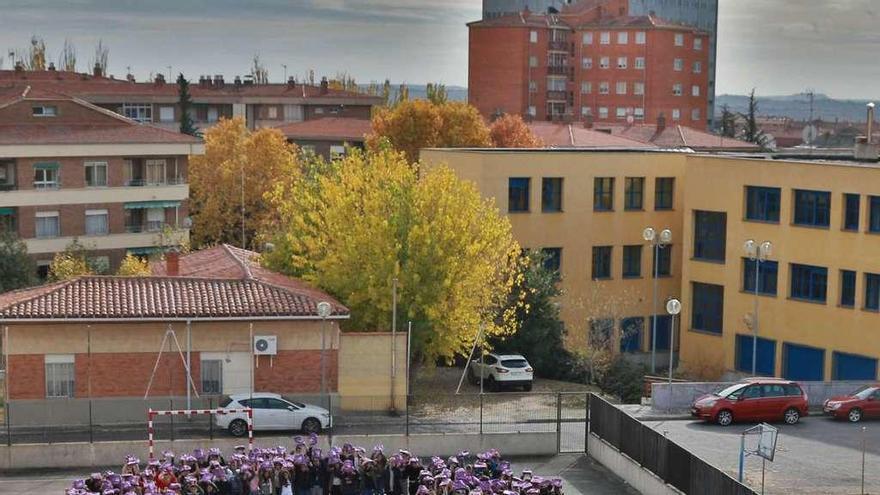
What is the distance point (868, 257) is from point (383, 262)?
1748 cm

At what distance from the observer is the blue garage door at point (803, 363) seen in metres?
48.1

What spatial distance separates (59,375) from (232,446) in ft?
18.0

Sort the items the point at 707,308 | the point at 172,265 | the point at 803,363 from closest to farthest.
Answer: the point at 172,265, the point at 803,363, the point at 707,308

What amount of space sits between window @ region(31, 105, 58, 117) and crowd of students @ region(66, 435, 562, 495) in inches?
1470

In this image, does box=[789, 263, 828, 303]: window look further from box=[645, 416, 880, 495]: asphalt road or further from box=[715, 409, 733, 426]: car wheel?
box=[715, 409, 733, 426]: car wheel

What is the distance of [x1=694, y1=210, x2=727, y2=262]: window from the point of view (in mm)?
53188

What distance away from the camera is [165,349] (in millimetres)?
36375

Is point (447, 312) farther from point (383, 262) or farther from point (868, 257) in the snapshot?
point (868, 257)

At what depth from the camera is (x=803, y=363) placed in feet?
160

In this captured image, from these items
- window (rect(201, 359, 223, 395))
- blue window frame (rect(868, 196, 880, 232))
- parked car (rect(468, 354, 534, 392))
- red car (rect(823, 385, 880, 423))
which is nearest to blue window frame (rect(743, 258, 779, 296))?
blue window frame (rect(868, 196, 880, 232))

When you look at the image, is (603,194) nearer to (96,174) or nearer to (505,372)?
(505,372)

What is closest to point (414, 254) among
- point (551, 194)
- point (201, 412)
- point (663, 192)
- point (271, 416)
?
point (271, 416)

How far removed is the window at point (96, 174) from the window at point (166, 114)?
45204mm

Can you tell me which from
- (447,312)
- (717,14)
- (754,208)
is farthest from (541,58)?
(447,312)
